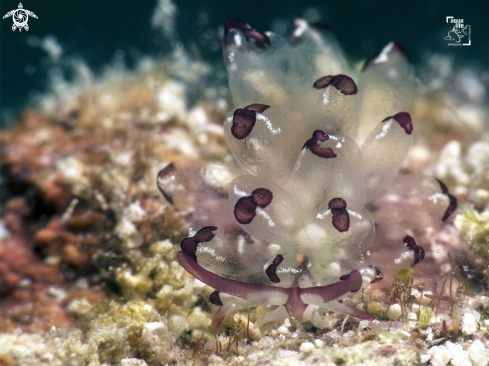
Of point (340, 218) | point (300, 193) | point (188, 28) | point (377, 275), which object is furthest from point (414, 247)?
point (188, 28)

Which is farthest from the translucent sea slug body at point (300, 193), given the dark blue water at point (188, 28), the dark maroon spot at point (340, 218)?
the dark blue water at point (188, 28)

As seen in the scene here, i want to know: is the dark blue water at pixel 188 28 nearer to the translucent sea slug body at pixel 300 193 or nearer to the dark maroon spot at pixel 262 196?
the translucent sea slug body at pixel 300 193

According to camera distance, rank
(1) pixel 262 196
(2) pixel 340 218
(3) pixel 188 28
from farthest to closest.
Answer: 1. (3) pixel 188 28
2. (1) pixel 262 196
3. (2) pixel 340 218

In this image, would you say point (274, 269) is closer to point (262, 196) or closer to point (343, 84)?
point (262, 196)

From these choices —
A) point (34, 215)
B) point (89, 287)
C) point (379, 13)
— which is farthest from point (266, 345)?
point (379, 13)

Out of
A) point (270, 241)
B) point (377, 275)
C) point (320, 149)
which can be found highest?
point (320, 149)
